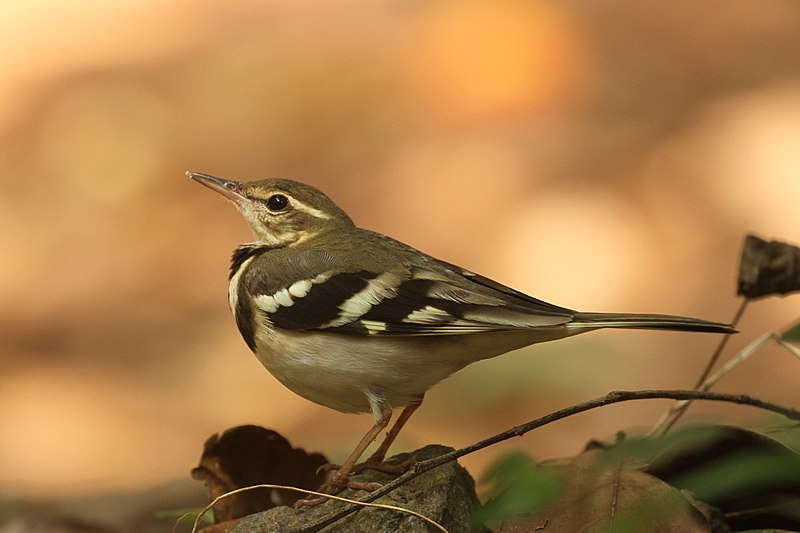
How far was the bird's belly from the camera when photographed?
15.9 ft

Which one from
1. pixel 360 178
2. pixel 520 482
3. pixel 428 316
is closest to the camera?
pixel 520 482

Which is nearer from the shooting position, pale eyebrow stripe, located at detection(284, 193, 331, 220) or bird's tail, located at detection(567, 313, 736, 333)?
bird's tail, located at detection(567, 313, 736, 333)

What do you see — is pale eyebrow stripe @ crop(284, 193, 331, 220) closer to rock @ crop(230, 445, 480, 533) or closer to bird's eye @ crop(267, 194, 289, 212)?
bird's eye @ crop(267, 194, 289, 212)

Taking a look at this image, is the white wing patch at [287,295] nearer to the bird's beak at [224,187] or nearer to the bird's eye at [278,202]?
the bird's eye at [278,202]

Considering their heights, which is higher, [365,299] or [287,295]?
[287,295]

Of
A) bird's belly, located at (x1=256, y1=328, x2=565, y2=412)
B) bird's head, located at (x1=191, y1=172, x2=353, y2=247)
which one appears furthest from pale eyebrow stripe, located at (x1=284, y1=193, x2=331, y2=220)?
bird's belly, located at (x1=256, y1=328, x2=565, y2=412)

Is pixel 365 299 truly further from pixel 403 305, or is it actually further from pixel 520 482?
pixel 520 482

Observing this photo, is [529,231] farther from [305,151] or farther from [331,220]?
[331,220]

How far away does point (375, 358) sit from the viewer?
4840mm

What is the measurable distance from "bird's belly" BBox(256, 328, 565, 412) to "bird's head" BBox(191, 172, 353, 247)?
0.91 metres

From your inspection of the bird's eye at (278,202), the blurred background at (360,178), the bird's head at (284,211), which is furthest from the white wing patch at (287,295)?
the blurred background at (360,178)

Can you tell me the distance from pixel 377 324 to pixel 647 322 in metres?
1.12

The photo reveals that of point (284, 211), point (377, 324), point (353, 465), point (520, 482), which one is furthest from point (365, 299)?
point (520, 482)

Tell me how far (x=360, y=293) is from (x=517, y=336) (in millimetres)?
701
